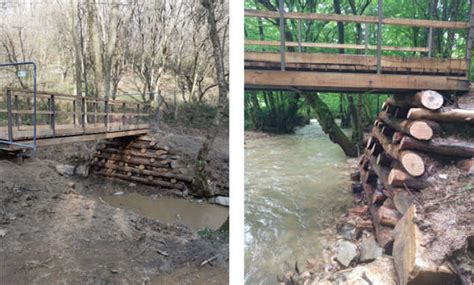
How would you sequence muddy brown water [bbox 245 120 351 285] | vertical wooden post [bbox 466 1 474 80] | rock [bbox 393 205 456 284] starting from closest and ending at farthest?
rock [bbox 393 205 456 284]
vertical wooden post [bbox 466 1 474 80]
muddy brown water [bbox 245 120 351 285]

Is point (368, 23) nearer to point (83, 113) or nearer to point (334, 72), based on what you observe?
point (334, 72)

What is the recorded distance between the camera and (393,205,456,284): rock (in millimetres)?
820

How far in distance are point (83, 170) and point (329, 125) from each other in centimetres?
81

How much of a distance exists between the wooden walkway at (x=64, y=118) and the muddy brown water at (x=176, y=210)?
22 centimetres

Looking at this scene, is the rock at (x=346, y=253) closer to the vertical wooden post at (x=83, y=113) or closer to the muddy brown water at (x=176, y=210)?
the muddy brown water at (x=176, y=210)

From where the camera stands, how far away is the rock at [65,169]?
1.12m

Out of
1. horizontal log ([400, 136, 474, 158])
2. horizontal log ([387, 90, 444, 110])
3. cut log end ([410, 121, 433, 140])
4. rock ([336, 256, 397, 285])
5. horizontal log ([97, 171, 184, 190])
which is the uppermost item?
horizontal log ([387, 90, 444, 110])

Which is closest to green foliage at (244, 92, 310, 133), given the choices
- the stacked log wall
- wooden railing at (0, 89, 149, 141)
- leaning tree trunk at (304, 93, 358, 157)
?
leaning tree trunk at (304, 93, 358, 157)

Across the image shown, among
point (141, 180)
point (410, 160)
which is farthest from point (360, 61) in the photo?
point (141, 180)

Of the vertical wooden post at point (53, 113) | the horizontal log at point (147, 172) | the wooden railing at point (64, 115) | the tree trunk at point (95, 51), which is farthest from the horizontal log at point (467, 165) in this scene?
the vertical wooden post at point (53, 113)

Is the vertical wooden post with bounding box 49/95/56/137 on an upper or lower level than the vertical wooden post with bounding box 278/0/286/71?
lower

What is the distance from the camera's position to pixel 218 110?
1.15 meters

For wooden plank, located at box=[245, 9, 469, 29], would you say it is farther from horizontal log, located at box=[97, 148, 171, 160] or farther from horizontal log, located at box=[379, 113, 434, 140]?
horizontal log, located at box=[97, 148, 171, 160]

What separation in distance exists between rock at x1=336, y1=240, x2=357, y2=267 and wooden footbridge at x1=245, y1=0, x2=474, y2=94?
45 cm
